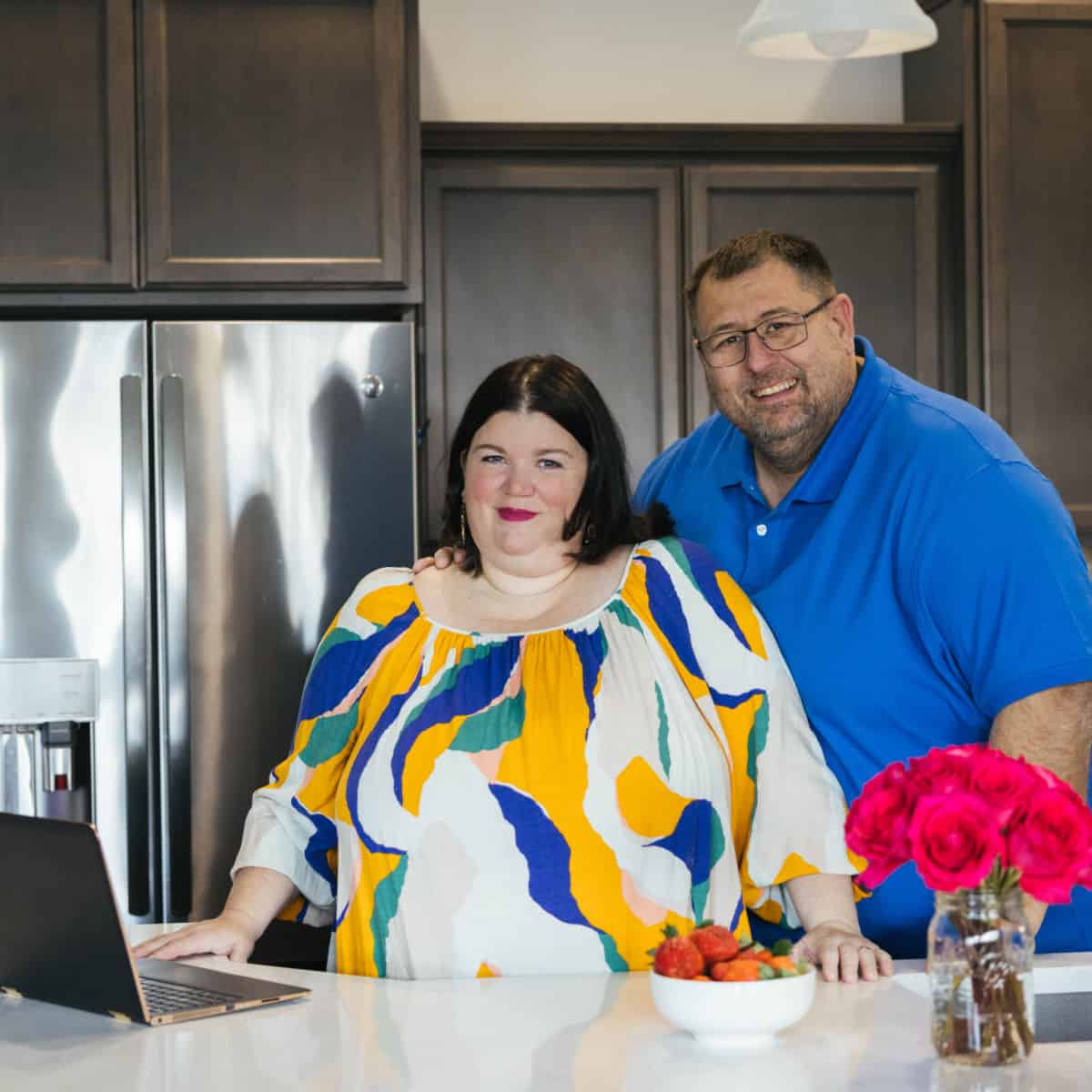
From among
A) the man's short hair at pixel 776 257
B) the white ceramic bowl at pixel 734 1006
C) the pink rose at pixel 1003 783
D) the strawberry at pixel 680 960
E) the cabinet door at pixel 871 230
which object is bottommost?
the white ceramic bowl at pixel 734 1006

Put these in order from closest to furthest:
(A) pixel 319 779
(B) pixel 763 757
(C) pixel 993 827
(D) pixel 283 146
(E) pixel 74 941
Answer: (C) pixel 993 827, (E) pixel 74 941, (B) pixel 763 757, (A) pixel 319 779, (D) pixel 283 146

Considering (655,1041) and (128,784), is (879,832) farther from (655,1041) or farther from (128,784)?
(128,784)

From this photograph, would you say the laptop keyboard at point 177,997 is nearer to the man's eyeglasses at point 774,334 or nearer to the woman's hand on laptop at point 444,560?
the woman's hand on laptop at point 444,560

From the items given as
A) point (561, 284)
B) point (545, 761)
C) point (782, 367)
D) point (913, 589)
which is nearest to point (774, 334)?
point (782, 367)

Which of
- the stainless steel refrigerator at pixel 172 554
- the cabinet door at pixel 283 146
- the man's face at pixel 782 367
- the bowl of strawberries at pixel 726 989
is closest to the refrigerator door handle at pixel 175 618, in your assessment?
the stainless steel refrigerator at pixel 172 554

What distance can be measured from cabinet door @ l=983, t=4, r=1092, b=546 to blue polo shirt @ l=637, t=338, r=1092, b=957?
1262 millimetres

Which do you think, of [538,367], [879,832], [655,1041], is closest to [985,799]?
[879,832]

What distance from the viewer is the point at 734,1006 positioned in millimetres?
1345

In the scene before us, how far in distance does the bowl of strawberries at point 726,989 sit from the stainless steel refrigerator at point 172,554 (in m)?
1.67

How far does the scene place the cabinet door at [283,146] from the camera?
3002 mm

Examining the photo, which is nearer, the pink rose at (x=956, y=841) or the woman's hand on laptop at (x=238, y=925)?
the pink rose at (x=956, y=841)

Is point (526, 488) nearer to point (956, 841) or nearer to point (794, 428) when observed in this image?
point (794, 428)

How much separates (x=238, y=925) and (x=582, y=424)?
31.5 inches

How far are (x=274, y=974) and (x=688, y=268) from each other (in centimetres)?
200
